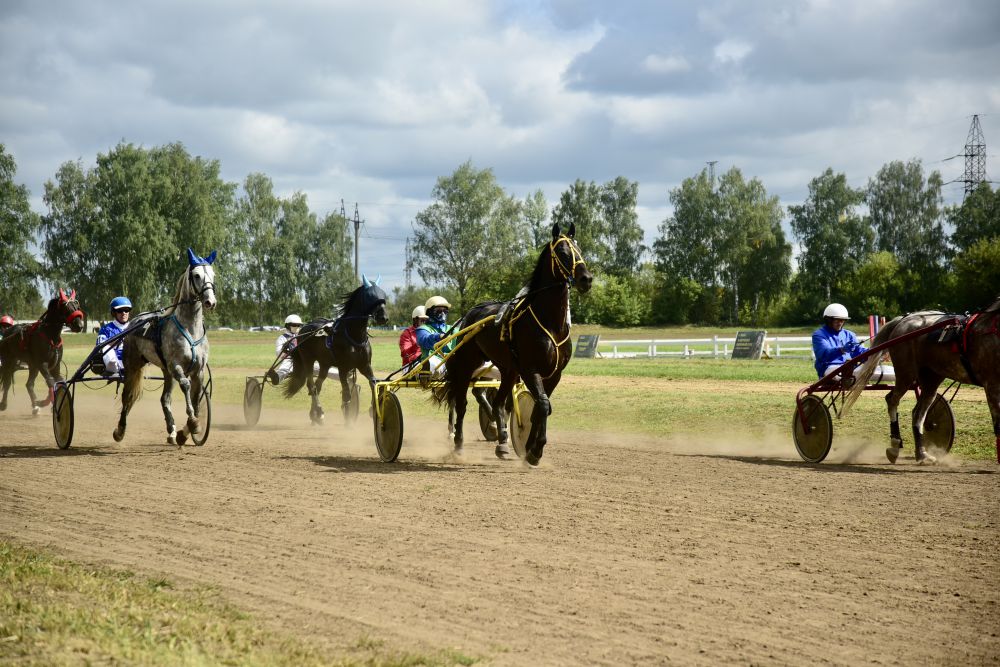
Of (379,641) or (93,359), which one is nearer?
(379,641)

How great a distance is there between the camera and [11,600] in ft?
15.8

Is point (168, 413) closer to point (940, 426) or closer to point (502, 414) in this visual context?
point (502, 414)

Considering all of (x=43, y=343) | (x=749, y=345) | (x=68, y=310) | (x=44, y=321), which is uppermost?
(x=68, y=310)

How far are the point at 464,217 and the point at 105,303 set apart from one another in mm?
22077

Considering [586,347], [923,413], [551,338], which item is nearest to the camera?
[551,338]

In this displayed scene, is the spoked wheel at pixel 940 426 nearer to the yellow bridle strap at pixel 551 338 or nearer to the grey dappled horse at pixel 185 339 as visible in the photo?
the yellow bridle strap at pixel 551 338

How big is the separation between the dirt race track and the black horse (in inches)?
111

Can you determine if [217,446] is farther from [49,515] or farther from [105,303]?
[105,303]

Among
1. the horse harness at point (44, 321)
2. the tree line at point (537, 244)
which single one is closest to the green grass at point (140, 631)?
the horse harness at point (44, 321)

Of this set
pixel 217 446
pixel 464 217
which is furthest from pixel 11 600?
pixel 464 217

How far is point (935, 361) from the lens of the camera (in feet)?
32.3

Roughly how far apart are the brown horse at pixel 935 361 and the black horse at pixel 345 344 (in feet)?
20.5

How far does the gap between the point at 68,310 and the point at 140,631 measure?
40.0 ft

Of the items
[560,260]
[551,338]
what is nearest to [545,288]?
[560,260]
